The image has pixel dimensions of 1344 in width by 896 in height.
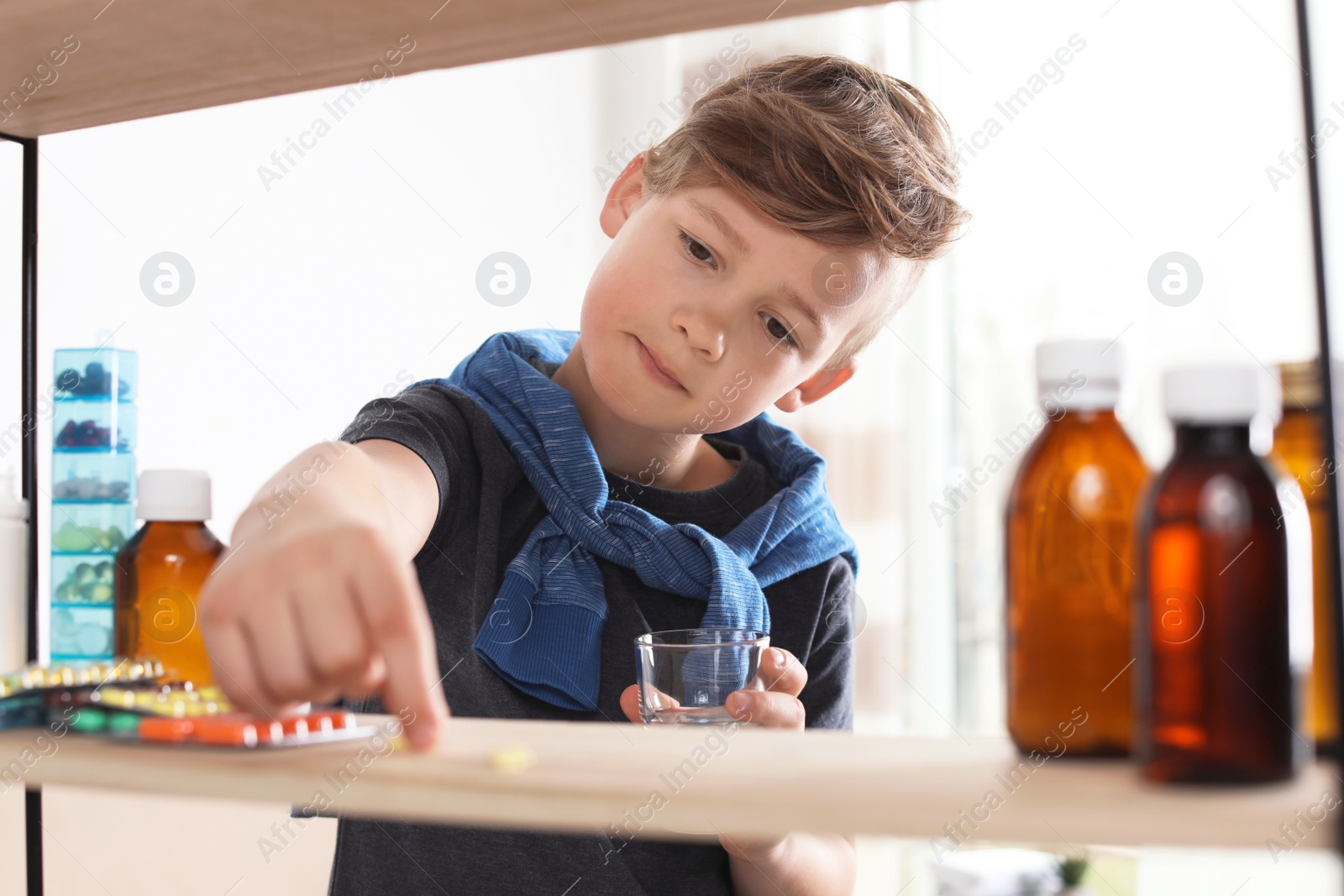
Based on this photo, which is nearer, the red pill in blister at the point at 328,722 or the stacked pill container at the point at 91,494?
the red pill in blister at the point at 328,722

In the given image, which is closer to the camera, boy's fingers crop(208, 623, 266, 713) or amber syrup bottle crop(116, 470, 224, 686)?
boy's fingers crop(208, 623, 266, 713)

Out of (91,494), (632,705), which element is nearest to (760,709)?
(632,705)

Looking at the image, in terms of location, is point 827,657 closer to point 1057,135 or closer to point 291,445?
point 291,445

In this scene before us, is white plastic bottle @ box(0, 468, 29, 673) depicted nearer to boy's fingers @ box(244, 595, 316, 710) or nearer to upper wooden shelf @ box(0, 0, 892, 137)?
upper wooden shelf @ box(0, 0, 892, 137)

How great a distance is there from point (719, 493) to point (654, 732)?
0.58 m

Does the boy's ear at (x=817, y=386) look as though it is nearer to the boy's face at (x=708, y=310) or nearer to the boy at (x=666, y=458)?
the boy at (x=666, y=458)

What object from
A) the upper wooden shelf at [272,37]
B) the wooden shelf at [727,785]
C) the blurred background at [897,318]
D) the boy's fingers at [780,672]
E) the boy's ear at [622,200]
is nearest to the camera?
the wooden shelf at [727,785]

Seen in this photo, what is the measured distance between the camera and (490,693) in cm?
92

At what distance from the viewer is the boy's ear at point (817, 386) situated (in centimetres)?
111

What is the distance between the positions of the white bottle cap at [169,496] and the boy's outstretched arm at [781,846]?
30cm

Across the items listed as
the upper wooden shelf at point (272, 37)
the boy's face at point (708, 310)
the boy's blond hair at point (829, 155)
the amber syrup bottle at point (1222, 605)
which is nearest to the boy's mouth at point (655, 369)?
the boy's face at point (708, 310)

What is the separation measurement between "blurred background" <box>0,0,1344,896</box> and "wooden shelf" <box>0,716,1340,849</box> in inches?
46.4

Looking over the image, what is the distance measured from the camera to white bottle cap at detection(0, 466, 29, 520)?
78cm

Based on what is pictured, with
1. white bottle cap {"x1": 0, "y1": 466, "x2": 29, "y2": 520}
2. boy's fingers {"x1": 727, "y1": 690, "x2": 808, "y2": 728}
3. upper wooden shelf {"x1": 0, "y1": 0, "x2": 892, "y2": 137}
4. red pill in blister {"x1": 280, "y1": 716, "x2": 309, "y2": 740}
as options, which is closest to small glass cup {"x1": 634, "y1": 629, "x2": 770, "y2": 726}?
boy's fingers {"x1": 727, "y1": 690, "x2": 808, "y2": 728}
